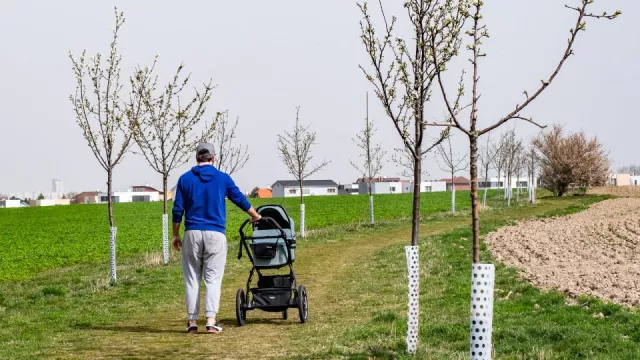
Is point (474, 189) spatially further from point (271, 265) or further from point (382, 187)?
point (382, 187)

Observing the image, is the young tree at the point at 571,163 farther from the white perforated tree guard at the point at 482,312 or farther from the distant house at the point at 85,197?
the distant house at the point at 85,197

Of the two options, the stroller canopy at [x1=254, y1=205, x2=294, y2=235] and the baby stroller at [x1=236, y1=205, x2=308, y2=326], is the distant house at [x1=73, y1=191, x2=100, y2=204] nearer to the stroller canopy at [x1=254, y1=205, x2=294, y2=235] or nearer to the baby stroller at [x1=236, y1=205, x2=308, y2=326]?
the stroller canopy at [x1=254, y1=205, x2=294, y2=235]

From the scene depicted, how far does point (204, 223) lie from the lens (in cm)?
931

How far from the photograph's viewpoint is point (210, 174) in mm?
9367

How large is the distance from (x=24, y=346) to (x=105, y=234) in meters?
31.1

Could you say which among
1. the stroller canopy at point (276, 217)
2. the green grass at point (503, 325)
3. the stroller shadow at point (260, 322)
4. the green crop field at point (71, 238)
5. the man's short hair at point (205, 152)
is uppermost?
the man's short hair at point (205, 152)

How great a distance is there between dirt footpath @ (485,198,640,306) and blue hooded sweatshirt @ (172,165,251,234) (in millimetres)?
5620

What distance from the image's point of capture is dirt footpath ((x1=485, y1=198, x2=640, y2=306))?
39.9 feet

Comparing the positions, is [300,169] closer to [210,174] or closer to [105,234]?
[105,234]

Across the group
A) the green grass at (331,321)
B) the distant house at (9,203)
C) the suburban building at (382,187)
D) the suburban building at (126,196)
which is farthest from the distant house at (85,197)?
the green grass at (331,321)

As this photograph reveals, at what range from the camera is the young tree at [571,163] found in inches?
2547

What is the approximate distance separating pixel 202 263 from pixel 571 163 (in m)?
59.4

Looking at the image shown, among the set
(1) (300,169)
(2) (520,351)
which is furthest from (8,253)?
(2) (520,351)

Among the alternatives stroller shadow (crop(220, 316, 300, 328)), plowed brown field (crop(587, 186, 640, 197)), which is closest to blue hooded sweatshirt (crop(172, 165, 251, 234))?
stroller shadow (crop(220, 316, 300, 328))
